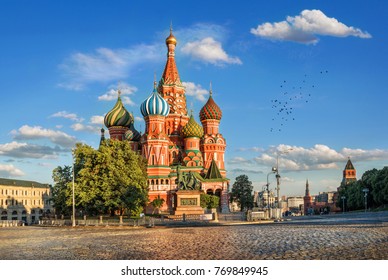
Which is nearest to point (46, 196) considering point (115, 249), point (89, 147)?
point (89, 147)

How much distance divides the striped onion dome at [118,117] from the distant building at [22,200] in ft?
69.7

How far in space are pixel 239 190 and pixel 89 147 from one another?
51.5m

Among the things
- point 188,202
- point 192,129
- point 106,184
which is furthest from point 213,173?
point 106,184

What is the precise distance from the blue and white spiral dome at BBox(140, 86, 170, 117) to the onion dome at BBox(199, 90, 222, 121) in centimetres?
1269

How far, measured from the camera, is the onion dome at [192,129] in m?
95.9

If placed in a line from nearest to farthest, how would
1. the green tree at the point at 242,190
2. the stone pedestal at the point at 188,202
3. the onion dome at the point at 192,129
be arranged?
the stone pedestal at the point at 188,202
the onion dome at the point at 192,129
the green tree at the point at 242,190

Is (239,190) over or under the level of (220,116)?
under

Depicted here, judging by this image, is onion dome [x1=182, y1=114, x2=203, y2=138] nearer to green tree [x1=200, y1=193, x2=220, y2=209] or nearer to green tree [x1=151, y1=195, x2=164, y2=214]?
green tree [x1=200, y1=193, x2=220, y2=209]

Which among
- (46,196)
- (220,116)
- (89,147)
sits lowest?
(46,196)

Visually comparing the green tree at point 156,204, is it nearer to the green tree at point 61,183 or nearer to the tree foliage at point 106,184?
the green tree at point 61,183

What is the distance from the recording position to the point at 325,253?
1474cm

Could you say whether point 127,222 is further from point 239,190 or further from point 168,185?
point 239,190

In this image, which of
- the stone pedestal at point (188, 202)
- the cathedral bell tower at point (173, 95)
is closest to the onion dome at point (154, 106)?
the cathedral bell tower at point (173, 95)

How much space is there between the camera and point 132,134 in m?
97.2
